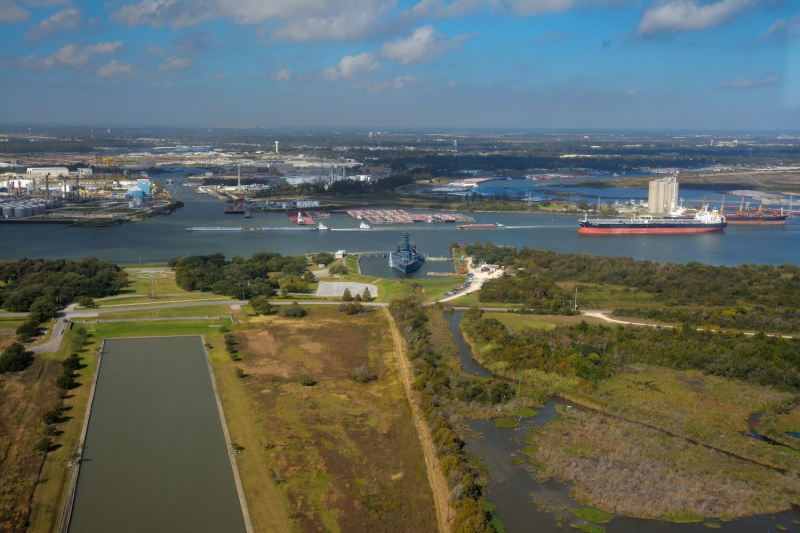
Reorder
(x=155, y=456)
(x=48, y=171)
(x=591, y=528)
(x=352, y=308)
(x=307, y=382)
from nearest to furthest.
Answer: (x=591, y=528) < (x=155, y=456) < (x=307, y=382) < (x=352, y=308) < (x=48, y=171)

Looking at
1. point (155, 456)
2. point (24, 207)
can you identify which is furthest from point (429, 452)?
point (24, 207)

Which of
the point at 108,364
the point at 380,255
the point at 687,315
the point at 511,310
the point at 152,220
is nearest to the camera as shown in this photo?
the point at 108,364

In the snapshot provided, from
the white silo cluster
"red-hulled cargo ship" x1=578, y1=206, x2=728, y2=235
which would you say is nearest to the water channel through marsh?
"red-hulled cargo ship" x1=578, y1=206, x2=728, y2=235

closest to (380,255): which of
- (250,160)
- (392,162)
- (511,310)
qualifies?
(511,310)

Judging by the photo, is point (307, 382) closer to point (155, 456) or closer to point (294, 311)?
point (155, 456)

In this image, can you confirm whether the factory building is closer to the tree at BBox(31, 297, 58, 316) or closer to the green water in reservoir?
the green water in reservoir

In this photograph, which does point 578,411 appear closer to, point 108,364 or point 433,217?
point 108,364
